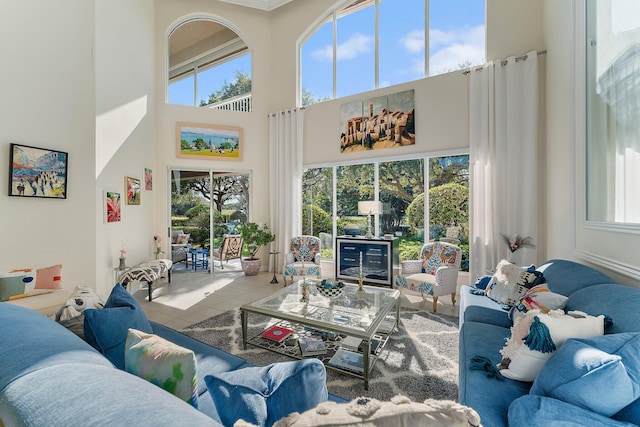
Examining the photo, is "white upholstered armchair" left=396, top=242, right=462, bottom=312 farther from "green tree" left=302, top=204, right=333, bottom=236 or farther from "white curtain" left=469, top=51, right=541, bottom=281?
"green tree" left=302, top=204, right=333, bottom=236

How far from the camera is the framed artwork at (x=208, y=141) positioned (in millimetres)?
5820

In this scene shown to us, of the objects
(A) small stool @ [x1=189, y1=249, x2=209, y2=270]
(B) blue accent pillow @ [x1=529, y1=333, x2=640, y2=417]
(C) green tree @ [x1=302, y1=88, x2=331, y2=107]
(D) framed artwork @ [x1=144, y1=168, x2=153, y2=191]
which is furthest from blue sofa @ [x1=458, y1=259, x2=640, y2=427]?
(D) framed artwork @ [x1=144, y1=168, x2=153, y2=191]

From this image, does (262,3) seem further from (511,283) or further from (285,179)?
(511,283)

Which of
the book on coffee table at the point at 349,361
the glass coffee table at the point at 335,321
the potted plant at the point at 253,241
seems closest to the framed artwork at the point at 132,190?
the potted plant at the point at 253,241

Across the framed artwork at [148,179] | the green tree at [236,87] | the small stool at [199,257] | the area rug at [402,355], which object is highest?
the green tree at [236,87]

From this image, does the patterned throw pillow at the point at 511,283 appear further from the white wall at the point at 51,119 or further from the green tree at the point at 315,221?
the white wall at the point at 51,119

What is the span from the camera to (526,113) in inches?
153

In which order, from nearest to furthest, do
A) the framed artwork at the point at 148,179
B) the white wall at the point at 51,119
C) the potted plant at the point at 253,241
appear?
the white wall at the point at 51,119
the framed artwork at the point at 148,179
the potted plant at the point at 253,241

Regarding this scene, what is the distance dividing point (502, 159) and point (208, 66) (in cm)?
614

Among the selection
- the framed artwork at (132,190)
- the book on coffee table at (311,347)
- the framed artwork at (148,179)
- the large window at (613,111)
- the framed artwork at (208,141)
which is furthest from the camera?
the framed artwork at (208,141)

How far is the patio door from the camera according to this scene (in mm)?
5887

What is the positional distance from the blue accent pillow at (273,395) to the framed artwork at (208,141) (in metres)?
5.70

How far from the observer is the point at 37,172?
3.08 meters

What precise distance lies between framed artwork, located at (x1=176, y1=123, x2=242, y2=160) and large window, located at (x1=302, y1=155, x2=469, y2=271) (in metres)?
1.72
